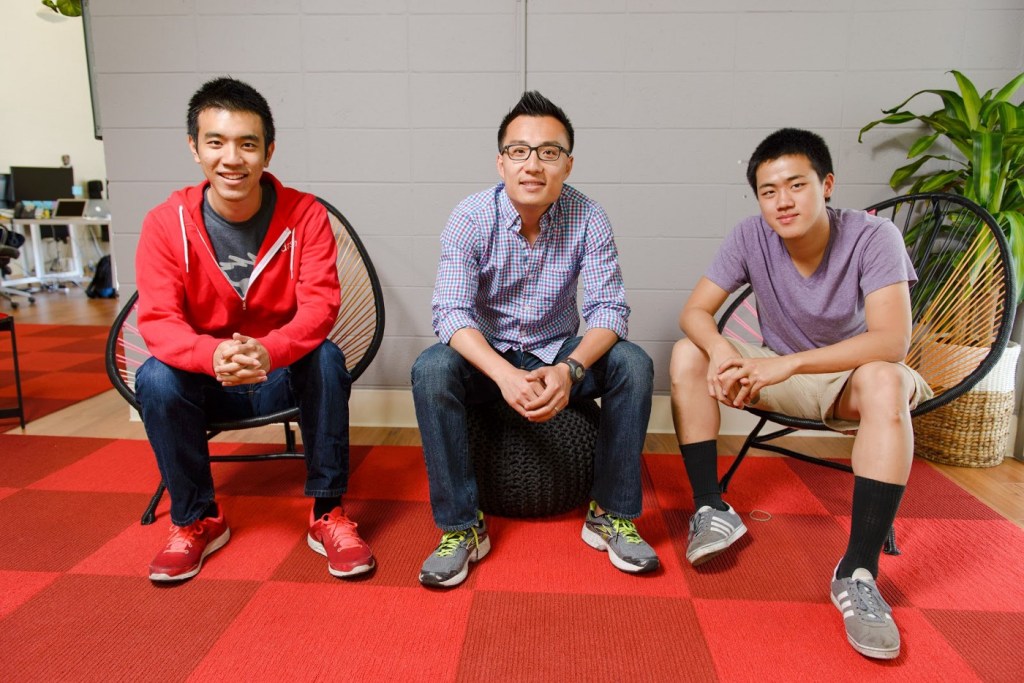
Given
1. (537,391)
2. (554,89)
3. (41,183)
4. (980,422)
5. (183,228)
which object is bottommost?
(980,422)

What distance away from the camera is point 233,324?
166 cm

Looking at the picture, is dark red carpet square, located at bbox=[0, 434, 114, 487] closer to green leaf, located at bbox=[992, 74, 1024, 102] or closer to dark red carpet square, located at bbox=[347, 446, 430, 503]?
dark red carpet square, located at bbox=[347, 446, 430, 503]

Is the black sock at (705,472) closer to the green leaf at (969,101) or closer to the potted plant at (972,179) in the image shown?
the potted plant at (972,179)

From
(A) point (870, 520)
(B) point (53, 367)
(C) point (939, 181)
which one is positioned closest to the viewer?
(A) point (870, 520)

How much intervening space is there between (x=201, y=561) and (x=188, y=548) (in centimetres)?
6

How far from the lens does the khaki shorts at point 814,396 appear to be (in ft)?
4.74

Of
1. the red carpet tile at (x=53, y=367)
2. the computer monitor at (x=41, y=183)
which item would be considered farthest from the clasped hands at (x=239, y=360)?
the computer monitor at (x=41, y=183)

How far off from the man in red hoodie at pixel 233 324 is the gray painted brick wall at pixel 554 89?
0.72m

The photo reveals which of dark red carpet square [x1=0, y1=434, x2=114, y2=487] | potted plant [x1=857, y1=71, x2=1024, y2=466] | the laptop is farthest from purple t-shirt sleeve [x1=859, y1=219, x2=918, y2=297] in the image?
the laptop

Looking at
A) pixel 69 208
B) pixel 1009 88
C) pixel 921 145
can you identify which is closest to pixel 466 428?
pixel 921 145

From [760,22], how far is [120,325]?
7.48 feet

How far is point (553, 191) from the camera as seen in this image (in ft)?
5.02

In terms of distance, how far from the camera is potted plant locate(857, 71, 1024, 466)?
6.23 feet

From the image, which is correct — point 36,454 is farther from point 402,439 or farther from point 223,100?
point 223,100
